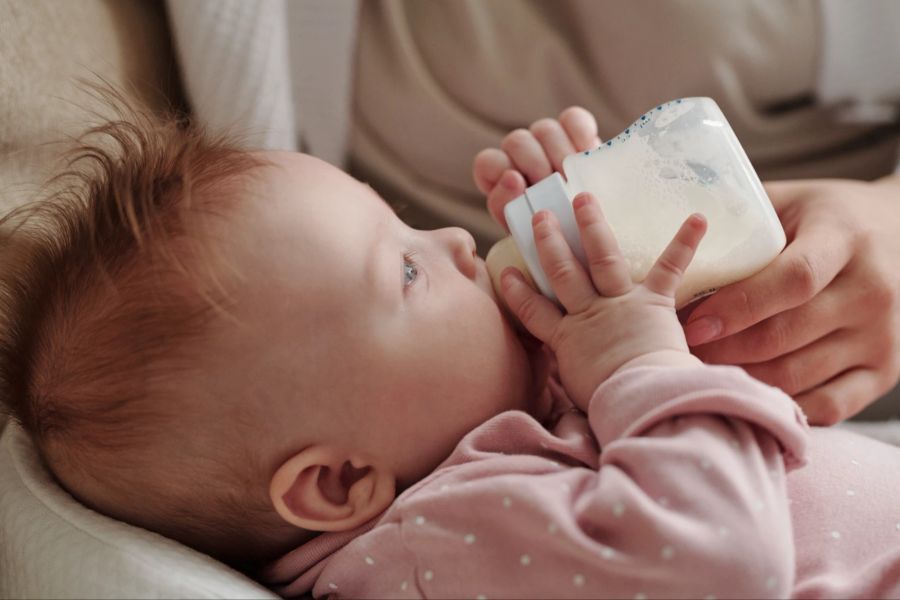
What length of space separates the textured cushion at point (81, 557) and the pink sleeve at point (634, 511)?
0.47ft

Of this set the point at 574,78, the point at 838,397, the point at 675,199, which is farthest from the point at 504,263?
the point at 574,78

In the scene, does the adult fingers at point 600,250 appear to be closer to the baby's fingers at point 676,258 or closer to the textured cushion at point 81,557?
the baby's fingers at point 676,258

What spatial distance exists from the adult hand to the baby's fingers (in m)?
0.09

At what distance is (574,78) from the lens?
1.27m

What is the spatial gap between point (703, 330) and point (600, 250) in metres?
0.14

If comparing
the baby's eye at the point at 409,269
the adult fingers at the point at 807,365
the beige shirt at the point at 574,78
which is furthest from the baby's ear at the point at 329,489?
the beige shirt at the point at 574,78

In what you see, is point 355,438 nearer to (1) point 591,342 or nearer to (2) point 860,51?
(1) point 591,342

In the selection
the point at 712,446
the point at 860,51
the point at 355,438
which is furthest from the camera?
the point at 860,51

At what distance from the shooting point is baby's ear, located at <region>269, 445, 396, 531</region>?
2.46 feet

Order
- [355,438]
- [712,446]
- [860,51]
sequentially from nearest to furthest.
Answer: [712,446]
[355,438]
[860,51]

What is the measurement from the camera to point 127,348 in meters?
0.72

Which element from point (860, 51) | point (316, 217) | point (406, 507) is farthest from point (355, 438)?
point (860, 51)

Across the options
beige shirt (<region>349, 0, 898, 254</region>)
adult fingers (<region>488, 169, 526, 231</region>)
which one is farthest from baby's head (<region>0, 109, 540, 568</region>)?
beige shirt (<region>349, 0, 898, 254</region>)

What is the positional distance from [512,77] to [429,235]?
0.49 metres
